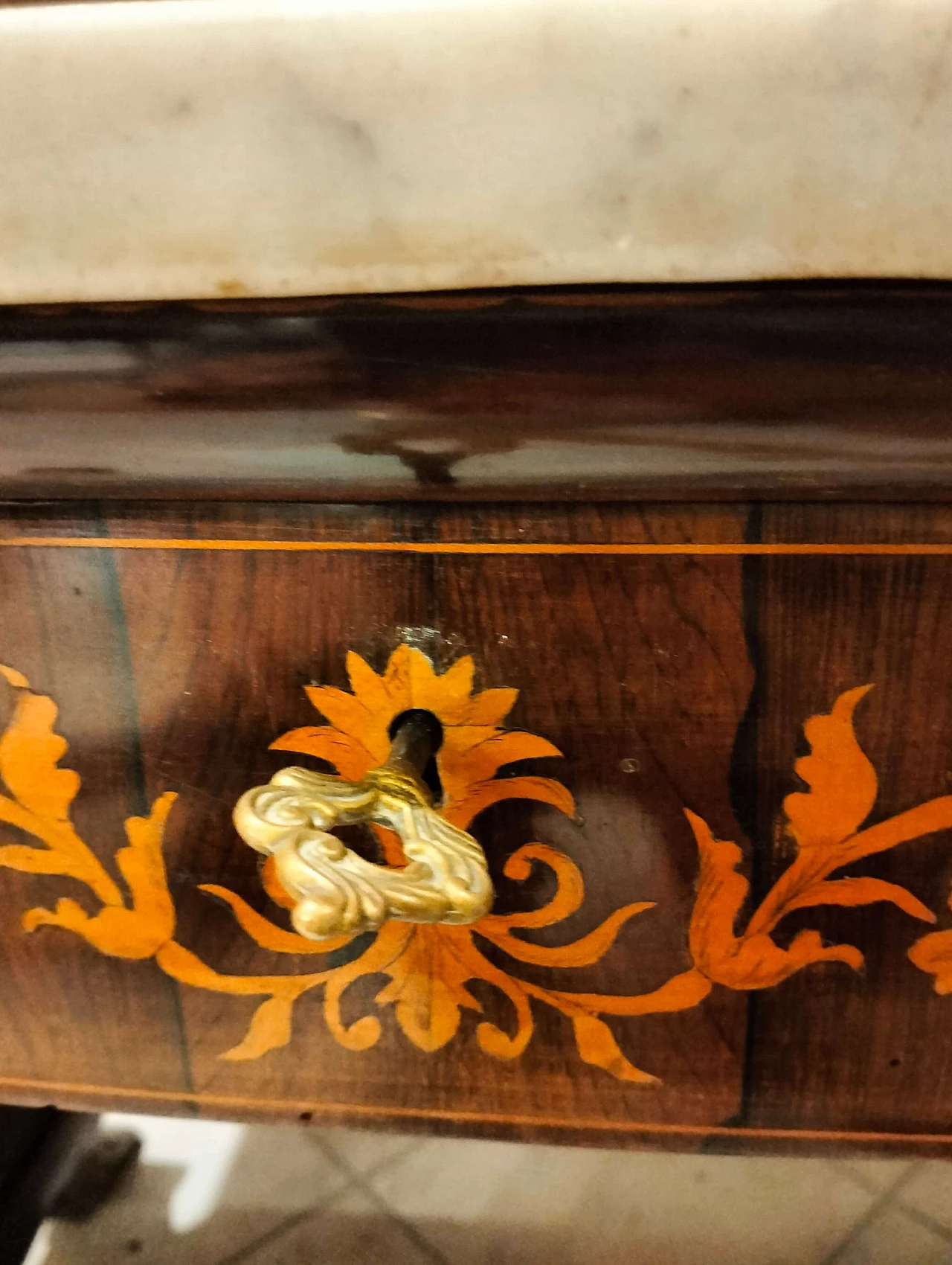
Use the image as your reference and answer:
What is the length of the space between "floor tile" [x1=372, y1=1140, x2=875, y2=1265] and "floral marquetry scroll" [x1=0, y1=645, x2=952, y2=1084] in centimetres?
37

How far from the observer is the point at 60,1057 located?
1.04ft

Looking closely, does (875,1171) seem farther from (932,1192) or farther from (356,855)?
(356,855)

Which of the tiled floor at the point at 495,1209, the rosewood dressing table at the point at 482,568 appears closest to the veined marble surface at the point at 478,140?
the rosewood dressing table at the point at 482,568

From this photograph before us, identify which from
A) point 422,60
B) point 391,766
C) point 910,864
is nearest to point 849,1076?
point 910,864

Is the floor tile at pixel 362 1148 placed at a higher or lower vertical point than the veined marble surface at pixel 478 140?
lower

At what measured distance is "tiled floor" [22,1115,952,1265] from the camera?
563 millimetres

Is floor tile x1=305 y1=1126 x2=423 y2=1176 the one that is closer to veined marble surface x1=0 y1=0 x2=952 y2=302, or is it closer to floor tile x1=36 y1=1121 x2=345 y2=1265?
floor tile x1=36 y1=1121 x2=345 y2=1265

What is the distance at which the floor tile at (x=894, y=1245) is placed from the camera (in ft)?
1.80

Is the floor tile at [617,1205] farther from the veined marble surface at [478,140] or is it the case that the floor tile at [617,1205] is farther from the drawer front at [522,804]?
the veined marble surface at [478,140]

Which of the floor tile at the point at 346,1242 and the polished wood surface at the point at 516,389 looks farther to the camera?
the floor tile at the point at 346,1242

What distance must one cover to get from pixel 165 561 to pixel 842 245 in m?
0.18

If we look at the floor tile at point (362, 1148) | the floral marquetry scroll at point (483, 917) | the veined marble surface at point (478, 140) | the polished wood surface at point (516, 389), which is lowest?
the floor tile at point (362, 1148)

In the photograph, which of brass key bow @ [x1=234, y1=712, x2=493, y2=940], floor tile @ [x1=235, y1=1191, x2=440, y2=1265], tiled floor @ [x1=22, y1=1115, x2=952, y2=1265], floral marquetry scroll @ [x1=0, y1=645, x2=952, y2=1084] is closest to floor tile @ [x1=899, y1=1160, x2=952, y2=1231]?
tiled floor @ [x1=22, y1=1115, x2=952, y2=1265]

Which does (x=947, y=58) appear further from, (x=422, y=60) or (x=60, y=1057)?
(x=60, y=1057)
